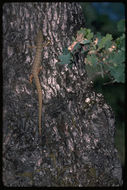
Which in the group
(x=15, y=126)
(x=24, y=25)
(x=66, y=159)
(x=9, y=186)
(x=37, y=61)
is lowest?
(x=9, y=186)

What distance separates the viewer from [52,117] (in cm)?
270

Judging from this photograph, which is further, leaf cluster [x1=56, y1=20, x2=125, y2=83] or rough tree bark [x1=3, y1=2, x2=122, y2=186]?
rough tree bark [x1=3, y1=2, x2=122, y2=186]

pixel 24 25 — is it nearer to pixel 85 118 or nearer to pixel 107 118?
pixel 85 118

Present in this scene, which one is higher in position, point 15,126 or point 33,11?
point 33,11

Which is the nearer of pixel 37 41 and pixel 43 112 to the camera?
pixel 37 41

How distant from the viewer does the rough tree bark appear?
8.55 feet

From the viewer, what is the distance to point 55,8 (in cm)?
257

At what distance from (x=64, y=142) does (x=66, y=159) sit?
0.23 metres

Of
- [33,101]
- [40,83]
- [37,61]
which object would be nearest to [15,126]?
[33,101]

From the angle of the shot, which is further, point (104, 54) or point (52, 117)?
point (52, 117)

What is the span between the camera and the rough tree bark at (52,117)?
2.61 metres

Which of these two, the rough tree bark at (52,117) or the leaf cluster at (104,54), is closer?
the leaf cluster at (104,54)

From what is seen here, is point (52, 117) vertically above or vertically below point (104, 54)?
below

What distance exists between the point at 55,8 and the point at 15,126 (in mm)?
1610
